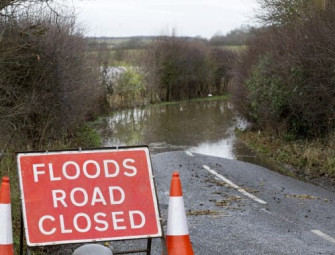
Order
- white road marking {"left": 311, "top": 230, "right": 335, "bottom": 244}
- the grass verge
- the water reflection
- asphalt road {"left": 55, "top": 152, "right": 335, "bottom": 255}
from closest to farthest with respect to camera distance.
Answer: asphalt road {"left": 55, "top": 152, "right": 335, "bottom": 255}, white road marking {"left": 311, "top": 230, "right": 335, "bottom": 244}, the grass verge, the water reflection

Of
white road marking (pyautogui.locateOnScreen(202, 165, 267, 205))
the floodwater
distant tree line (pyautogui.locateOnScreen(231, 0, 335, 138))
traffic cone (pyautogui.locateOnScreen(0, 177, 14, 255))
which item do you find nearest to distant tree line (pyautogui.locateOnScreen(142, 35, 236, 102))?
the floodwater

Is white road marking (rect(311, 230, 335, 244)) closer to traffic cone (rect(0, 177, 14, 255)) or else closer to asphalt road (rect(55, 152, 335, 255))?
asphalt road (rect(55, 152, 335, 255))

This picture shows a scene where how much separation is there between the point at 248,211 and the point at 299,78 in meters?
8.77

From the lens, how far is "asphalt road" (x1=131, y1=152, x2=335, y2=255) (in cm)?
736

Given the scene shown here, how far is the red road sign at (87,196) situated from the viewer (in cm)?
513

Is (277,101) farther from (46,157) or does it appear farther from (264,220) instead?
(46,157)

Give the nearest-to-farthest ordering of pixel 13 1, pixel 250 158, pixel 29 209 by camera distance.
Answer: pixel 29 209 < pixel 13 1 < pixel 250 158

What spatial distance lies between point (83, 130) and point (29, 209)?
1879cm

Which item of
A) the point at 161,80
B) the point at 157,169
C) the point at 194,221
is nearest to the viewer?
the point at 194,221

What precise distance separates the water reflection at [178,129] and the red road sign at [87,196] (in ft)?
47.2

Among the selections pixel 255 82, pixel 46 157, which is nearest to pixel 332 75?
pixel 255 82

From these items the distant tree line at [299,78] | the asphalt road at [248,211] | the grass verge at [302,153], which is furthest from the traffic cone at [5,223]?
the distant tree line at [299,78]

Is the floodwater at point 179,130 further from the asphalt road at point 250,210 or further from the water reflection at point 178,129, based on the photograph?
the asphalt road at point 250,210

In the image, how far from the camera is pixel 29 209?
5113mm
